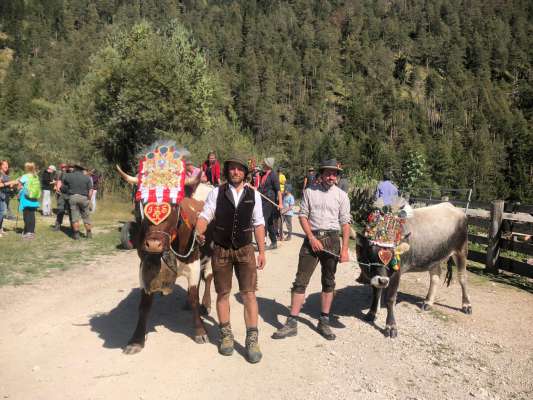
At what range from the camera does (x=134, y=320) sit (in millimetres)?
5758

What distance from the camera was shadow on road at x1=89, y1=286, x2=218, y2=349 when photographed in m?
5.20

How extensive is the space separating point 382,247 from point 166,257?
9.41 feet

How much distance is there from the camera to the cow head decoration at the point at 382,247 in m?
5.70

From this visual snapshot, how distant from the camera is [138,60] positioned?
21.7 meters

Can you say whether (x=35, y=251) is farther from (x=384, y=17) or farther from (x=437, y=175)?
(x=384, y=17)

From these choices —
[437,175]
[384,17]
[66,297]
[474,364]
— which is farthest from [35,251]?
[384,17]

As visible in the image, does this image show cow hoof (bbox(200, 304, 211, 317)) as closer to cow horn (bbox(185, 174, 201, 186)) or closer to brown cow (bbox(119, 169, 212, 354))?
brown cow (bbox(119, 169, 212, 354))

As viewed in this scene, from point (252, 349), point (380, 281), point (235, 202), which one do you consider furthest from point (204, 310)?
point (380, 281)

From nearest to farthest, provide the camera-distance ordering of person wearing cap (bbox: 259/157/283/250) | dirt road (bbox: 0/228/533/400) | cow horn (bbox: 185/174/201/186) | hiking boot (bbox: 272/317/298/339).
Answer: dirt road (bbox: 0/228/533/400), cow horn (bbox: 185/174/201/186), hiking boot (bbox: 272/317/298/339), person wearing cap (bbox: 259/157/283/250)

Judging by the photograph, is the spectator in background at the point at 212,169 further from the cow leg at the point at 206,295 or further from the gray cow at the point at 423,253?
the gray cow at the point at 423,253

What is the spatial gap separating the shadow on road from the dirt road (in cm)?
2

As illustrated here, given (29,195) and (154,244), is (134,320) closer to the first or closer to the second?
(154,244)

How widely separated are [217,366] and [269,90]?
106653 millimetres

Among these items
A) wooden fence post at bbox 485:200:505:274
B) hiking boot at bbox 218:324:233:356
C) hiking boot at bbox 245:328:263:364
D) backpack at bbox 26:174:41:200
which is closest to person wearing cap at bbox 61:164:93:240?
backpack at bbox 26:174:41:200
